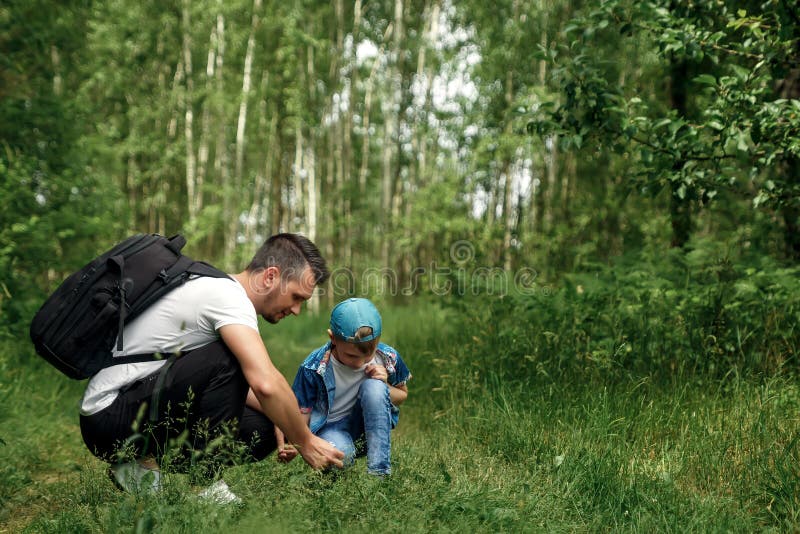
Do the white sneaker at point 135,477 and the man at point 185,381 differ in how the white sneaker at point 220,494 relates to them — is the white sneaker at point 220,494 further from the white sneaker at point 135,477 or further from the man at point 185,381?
the white sneaker at point 135,477

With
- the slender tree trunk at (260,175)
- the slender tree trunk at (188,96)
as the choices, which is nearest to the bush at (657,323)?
the slender tree trunk at (260,175)

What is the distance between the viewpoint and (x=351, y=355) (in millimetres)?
3389

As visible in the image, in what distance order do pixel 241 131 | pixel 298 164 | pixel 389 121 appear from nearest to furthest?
pixel 389 121, pixel 241 131, pixel 298 164

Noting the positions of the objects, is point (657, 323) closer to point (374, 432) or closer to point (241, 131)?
point (374, 432)

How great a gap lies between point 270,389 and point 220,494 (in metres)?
0.50

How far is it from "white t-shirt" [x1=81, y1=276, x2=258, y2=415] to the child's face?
501 millimetres

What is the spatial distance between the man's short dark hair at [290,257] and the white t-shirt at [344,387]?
0.49 m

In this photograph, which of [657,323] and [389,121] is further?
[389,121]

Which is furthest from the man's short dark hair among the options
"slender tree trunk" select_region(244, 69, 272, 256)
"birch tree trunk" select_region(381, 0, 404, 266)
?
"slender tree trunk" select_region(244, 69, 272, 256)

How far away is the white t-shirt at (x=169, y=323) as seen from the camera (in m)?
3.04

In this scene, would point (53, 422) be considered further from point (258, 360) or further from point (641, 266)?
point (641, 266)

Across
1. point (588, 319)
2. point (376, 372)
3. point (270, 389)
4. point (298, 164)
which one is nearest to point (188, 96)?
point (298, 164)

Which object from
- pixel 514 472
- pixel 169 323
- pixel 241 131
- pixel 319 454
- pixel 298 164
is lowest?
pixel 514 472

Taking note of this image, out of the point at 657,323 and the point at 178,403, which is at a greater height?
the point at 657,323
